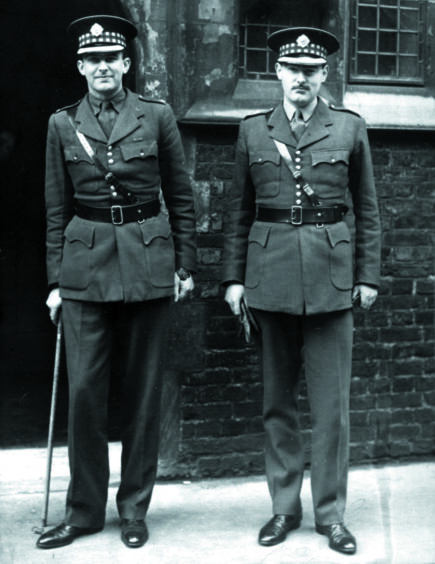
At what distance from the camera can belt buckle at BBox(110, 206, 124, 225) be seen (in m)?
4.20

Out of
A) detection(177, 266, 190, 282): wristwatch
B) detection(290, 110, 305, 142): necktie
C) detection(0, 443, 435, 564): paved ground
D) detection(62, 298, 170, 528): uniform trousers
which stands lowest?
detection(0, 443, 435, 564): paved ground

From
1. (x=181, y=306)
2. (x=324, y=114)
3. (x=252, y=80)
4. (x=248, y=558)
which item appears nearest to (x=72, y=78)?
(x=252, y=80)

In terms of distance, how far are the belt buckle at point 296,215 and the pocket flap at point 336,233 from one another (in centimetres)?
14

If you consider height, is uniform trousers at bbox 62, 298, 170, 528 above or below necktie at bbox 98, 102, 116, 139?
below

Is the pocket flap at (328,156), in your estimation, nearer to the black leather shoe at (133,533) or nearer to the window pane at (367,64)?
the window pane at (367,64)

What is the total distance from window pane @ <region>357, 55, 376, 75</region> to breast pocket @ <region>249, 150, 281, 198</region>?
145cm

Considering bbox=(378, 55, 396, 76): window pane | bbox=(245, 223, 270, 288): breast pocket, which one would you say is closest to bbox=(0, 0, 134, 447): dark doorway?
bbox=(378, 55, 396, 76): window pane

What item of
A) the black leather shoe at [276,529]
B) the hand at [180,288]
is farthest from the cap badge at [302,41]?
the black leather shoe at [276,529]

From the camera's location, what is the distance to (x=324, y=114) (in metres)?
4.32

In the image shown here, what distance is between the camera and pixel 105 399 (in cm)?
435

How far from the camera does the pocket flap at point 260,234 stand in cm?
431

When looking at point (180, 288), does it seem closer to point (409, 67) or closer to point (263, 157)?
point (263, 157)

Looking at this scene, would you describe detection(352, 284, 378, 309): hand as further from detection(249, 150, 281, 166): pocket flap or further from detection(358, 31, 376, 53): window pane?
detection(358, 31, 376, 53): window pane

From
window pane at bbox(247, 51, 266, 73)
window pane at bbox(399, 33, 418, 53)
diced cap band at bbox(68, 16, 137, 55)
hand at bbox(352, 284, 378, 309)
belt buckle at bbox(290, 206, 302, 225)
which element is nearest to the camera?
diced cap band at bbox(68, 16, 137, 55)
